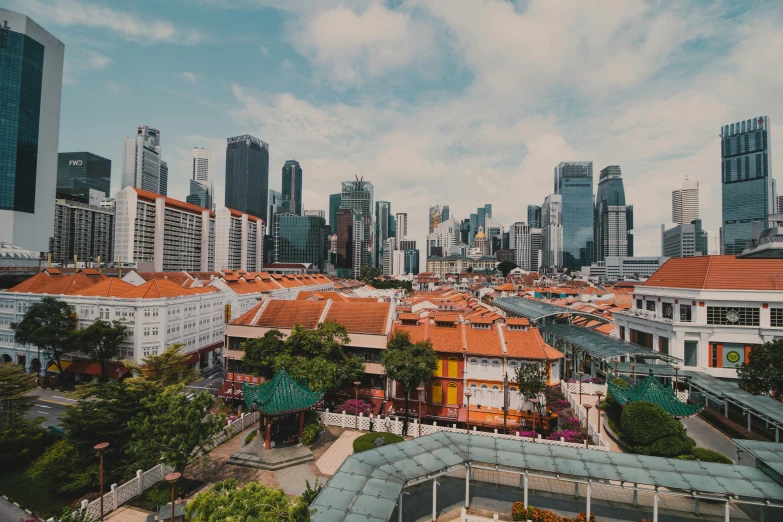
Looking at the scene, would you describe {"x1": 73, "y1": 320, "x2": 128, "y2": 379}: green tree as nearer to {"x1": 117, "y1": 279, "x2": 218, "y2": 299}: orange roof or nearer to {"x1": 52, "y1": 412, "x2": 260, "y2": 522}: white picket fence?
{"x1": 117, "y1": 279, "x2": 218, "y2": 299}: orange roof

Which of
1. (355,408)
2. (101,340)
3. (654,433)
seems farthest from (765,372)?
(101,340)

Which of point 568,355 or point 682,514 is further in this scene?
point 568,355

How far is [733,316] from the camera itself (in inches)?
1432

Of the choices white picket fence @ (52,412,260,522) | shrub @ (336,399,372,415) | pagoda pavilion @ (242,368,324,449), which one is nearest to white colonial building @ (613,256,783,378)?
shrub @ (336,399,372,415)

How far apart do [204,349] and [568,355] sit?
53.8 meters

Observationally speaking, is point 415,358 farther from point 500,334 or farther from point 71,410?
point 71,410

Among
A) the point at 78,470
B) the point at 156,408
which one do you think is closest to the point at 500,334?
the point at 156,408

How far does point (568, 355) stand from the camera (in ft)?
156

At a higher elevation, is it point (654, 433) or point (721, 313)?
point (721, 313)

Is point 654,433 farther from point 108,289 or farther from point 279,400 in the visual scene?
point 108,289

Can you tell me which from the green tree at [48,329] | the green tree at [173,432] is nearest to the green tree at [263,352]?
the green tree at [173,432]

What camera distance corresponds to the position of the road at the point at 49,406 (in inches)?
1442

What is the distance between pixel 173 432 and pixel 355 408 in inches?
591

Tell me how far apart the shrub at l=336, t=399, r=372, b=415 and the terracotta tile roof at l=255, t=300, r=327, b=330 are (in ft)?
32.2
